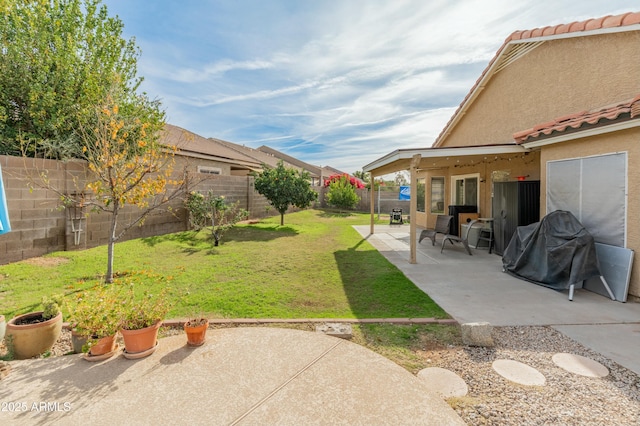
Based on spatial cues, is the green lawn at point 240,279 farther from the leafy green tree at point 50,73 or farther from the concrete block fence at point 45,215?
the leafy green tree at point 50,73

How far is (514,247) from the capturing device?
718 cm

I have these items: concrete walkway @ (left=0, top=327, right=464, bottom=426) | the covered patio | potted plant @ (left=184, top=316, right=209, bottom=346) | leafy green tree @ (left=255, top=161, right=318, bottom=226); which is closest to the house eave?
the covered patio

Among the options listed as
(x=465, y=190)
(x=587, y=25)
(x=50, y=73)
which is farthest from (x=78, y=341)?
(x=465, y=190)

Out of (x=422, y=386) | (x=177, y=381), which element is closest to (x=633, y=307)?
(x=422, y=386)

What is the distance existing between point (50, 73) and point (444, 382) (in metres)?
11.4

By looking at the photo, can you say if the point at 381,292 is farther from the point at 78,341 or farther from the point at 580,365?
the point at 78,341

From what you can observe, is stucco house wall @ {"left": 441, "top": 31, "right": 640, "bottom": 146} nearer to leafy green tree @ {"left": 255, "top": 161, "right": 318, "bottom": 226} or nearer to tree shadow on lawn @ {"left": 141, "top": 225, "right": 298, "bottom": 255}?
leafy green tree @ {"left": 255, "top": 161, "right": 318, "bottom": 226}

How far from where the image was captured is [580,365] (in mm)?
3363

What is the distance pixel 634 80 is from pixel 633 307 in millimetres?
4678

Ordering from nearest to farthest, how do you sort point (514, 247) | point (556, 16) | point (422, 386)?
point (422, 386), point (514, 247), point (556, 16)

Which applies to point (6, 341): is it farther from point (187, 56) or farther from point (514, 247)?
point (187, 56)

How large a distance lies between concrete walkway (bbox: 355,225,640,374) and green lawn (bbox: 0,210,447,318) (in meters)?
0.51

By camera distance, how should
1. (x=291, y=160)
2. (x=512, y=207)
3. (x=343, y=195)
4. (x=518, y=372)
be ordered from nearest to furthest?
1. (x=518, y=372)
2. (x=512, y=207)
3. (x=343, y=195)
4. (x=291, y=160)

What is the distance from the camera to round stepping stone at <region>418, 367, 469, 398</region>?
2.92 metres
